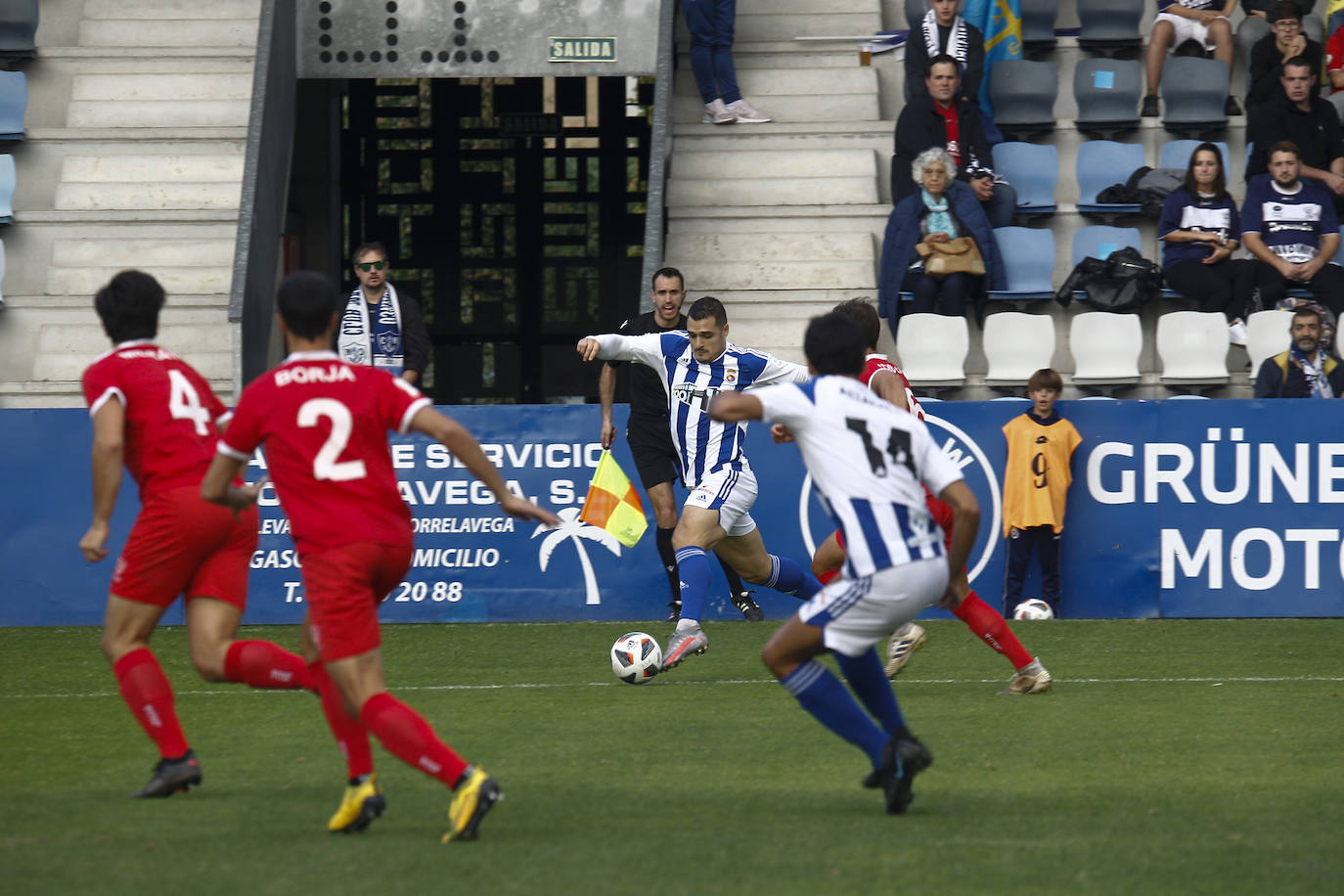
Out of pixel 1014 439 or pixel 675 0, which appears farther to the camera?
Answer: pixel 675 0

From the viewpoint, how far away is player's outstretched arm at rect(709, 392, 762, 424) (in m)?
5.58

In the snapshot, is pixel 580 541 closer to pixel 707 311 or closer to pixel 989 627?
pixel 707 311

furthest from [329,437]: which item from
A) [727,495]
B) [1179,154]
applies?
[1179,154]

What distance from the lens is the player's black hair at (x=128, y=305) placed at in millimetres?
6109

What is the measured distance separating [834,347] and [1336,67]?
12.0 m

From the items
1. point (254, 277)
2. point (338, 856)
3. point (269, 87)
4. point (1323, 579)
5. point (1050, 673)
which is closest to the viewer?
point (338, 856)

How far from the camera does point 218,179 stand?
1616 cm

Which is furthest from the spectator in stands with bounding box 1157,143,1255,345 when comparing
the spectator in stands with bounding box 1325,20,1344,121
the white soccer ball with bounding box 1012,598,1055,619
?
the white soccer ball with bounding box 1012,598,1055,619

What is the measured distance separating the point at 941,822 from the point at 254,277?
10.1m

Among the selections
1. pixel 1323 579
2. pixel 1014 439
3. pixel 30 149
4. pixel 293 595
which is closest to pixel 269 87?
pixel 30 149

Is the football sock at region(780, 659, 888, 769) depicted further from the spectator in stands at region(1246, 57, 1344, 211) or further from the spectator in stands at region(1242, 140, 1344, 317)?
the spectator in stands at region(1246, 57, 1344, 211)

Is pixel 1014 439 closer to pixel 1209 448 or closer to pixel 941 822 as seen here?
pixel 1209 448

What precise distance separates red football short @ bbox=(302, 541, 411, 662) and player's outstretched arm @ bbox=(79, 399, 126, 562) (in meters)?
1.01

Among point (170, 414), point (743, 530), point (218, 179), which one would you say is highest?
point (218, 179)
